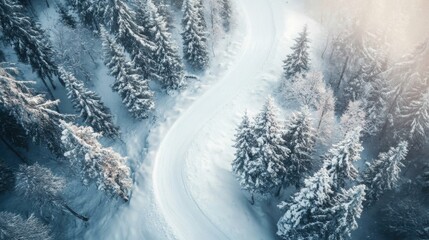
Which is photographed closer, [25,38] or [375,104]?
[25,38]

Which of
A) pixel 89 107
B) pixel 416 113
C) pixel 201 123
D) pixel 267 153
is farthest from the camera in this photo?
pixel 201 123

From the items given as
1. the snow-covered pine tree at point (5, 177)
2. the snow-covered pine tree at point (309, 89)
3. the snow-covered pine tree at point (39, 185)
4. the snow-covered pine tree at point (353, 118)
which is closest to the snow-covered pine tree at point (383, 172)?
the snow-covered pine tree at point (353, 118)

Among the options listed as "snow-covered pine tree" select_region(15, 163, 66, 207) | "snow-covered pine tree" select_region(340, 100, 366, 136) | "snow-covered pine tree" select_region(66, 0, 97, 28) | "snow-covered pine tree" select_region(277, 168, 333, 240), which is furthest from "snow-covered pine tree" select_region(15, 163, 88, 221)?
"snow-covered pine tree" select_region(340, 100, 366, 136)

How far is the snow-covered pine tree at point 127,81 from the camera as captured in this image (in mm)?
42031

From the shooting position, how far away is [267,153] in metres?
35.3

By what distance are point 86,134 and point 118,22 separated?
60.9 ft

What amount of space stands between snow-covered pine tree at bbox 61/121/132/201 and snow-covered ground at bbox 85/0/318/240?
165 inches

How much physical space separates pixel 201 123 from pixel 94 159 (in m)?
17.9

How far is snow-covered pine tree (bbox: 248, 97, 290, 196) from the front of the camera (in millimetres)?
33500

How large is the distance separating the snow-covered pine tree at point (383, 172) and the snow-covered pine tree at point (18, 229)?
3551cm

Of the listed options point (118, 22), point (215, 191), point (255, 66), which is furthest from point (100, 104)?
point (255, 66)

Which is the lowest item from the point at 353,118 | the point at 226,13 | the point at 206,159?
the point at 206,159

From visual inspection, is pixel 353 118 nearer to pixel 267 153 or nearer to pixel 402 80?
pixel 402 80

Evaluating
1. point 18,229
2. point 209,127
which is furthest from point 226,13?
point 18,229
